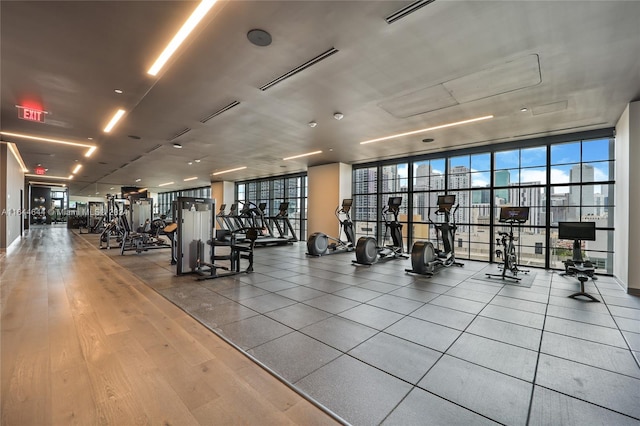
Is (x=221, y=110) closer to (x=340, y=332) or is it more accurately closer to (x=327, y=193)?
(x=340, y=332)

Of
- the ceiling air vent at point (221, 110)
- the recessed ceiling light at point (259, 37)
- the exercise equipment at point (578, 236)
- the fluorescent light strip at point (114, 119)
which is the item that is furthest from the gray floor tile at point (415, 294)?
the fluorescent light strip at point (114, 119)

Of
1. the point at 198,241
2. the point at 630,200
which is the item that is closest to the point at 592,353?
the point at 630,200

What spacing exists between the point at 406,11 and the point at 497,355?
Answer: 3.33 meters

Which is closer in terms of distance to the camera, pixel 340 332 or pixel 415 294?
pixel 340 332

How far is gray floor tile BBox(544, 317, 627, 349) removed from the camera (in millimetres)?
2803

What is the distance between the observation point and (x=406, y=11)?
8.70 feet

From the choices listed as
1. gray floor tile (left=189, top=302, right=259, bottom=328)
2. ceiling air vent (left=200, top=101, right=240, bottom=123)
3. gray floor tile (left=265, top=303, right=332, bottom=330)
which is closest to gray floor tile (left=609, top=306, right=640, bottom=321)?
gray floor tile (left=265, top=303, right=332, bottom=330)

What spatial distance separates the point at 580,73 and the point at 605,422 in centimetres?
419

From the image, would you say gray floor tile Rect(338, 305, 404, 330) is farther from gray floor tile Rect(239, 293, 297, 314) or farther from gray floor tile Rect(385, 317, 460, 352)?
gray floor tile Rect(239, 293, 297, 314)

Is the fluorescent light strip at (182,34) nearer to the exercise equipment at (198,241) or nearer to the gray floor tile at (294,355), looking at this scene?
the exercise equipment at (198,241)

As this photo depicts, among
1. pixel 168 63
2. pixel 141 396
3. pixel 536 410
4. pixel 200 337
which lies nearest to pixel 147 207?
pixel 168 63

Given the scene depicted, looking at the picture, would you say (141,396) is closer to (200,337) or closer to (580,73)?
(200,337)

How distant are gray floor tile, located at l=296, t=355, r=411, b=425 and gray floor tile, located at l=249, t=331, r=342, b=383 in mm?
93

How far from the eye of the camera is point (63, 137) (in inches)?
276
